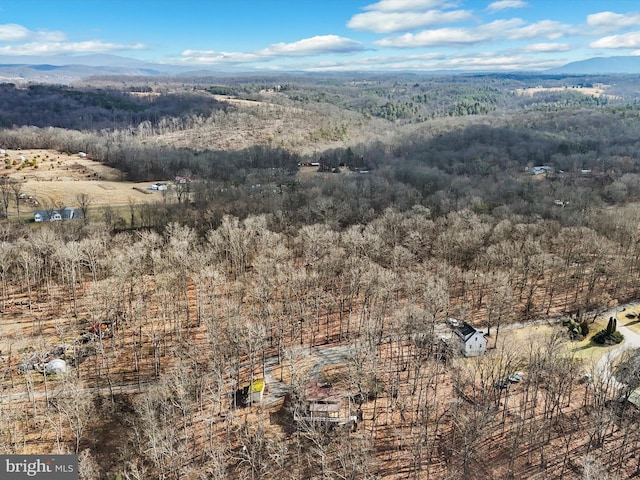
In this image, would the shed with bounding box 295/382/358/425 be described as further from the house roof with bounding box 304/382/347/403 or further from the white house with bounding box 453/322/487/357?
the white house with bounding box 453/322/487/357

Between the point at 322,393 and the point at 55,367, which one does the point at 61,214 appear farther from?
the point at 322,393

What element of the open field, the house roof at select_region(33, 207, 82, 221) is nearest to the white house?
the open field

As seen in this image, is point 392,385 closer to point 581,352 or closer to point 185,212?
point 581,352

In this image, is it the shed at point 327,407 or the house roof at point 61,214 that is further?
the house roof at point 61,214

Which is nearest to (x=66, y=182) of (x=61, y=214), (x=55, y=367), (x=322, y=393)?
(x=61, y=214)

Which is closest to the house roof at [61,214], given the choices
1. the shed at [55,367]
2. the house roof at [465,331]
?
the shed at [55,367]

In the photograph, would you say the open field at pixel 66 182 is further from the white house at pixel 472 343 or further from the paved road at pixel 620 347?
the paved road at pixel 620 347
